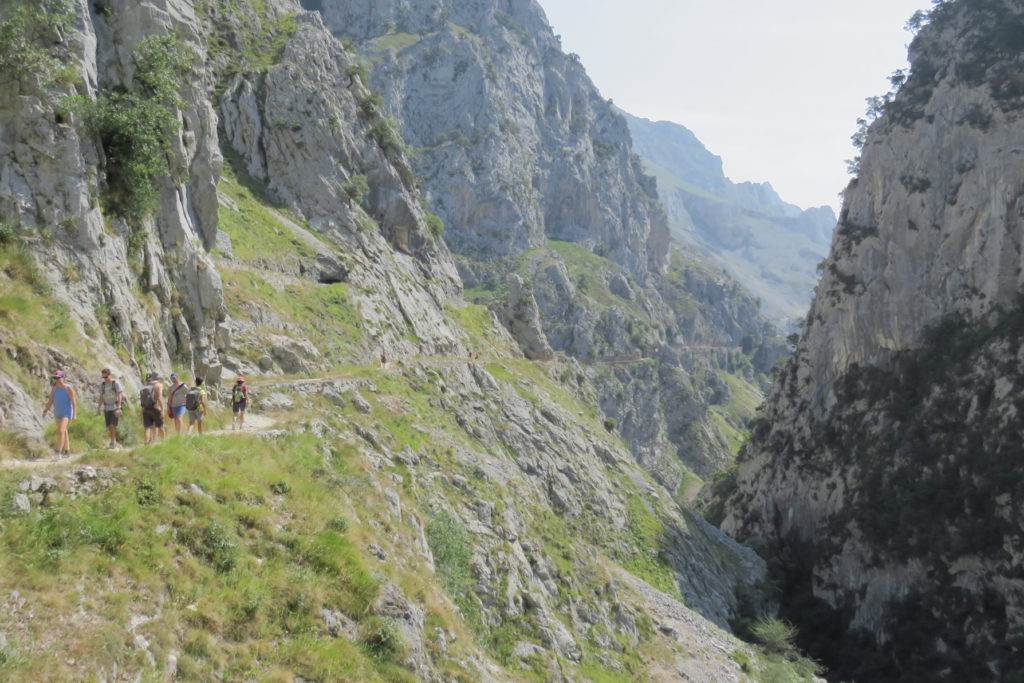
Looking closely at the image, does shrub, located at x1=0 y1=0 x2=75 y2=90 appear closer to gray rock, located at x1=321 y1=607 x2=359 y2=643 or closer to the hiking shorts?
the hiking shorts

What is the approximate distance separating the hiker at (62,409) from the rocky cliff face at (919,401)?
67777 mm

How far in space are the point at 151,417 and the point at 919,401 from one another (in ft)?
265

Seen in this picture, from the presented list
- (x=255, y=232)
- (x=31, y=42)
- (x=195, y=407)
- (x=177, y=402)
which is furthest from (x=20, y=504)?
(x=255, y=232)

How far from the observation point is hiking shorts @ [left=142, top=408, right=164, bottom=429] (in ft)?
53.4

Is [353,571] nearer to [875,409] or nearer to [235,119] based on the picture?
[235,119]

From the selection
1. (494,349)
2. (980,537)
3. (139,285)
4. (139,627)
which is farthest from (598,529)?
(980,537)

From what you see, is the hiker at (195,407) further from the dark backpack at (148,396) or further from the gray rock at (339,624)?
the gray rock at (339,624)

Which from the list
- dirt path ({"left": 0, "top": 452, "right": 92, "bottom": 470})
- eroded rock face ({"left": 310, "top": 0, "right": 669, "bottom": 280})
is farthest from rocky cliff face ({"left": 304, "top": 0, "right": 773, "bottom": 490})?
dirt path ({"left": 0, "top": 452, "right": 92, "bottom": 470})

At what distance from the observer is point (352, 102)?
66188 mm

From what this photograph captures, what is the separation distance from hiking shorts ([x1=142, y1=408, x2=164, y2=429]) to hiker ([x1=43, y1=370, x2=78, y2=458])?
83.9 inches

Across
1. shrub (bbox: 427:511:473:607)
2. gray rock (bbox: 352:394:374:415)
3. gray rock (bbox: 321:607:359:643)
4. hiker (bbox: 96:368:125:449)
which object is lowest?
shrub (bbox: 427:511:473:607)

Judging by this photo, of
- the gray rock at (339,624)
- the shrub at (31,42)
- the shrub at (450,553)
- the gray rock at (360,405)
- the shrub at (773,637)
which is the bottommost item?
the shrub at (773,637)

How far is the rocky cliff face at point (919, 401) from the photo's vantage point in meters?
60.3

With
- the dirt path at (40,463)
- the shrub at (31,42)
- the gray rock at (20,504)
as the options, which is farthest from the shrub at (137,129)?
the gray rock at (20,504)
